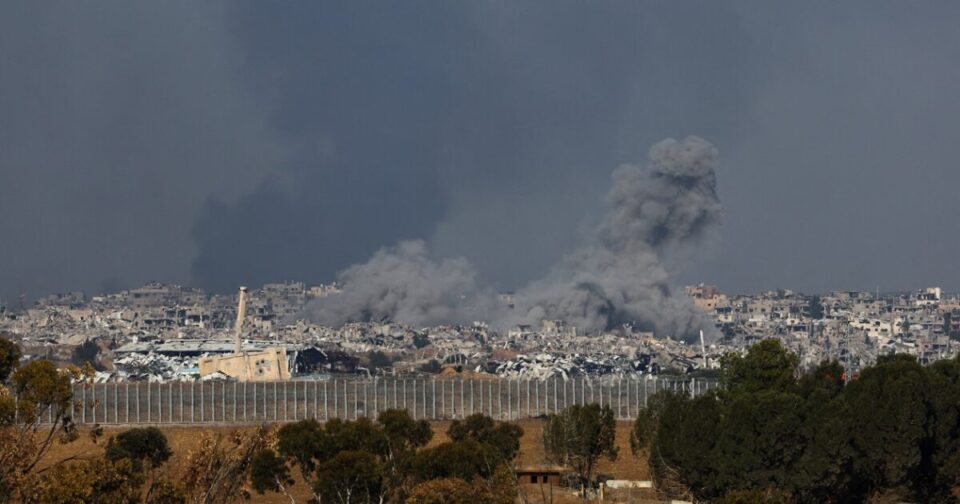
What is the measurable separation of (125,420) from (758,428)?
115ft

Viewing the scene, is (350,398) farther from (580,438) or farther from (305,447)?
(305,447)

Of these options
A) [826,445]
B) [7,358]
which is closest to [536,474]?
[826,445]

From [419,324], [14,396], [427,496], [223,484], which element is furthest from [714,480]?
Answer: [419,324]

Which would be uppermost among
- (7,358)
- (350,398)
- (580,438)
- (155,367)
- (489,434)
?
(155,367)

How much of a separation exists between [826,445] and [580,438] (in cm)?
1287

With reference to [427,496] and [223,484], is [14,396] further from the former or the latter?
[427,496]

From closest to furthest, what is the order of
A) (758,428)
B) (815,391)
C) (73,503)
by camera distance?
(73,503)
(758,428)
(815,391)

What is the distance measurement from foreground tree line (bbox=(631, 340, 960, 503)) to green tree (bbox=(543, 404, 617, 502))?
216 inches

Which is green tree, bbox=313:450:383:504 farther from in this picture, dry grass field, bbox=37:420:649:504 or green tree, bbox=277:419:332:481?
dry grass field, bbox=37:420:649:504

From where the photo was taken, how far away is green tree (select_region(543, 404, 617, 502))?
58.7m

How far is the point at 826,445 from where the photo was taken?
47031mm

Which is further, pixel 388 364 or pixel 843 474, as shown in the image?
pixel 388 364

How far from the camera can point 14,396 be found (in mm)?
30844

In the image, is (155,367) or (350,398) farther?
(155,367)
